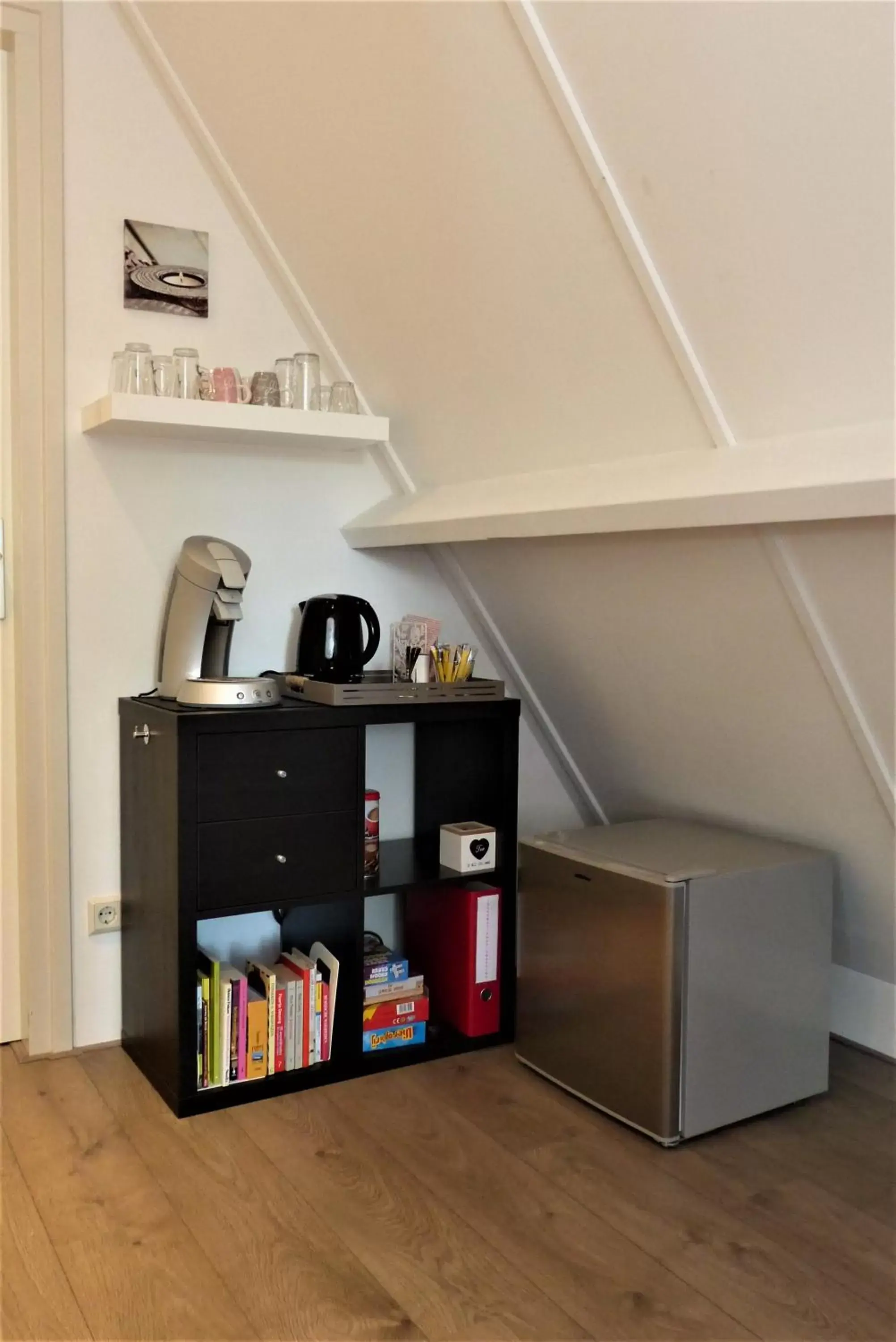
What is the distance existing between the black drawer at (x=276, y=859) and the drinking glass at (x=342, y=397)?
0.91 metres

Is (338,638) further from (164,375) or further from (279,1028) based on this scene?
(279,1028)

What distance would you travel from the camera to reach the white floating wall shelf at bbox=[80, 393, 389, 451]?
7.50 feet

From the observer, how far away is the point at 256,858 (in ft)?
7.59

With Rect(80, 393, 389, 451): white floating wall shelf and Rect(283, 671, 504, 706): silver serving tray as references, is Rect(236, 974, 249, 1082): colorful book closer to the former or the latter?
Rect(283, 671, 504, 706): silver serving tray

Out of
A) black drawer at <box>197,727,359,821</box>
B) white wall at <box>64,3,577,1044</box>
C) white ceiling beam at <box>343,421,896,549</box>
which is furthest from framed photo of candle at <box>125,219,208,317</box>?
black drawer at <box>197,727,359,821</box>

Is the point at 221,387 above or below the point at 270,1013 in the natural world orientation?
above

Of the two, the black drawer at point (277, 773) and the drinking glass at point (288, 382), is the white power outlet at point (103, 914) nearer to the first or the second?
the black drawer at point (277, 773)

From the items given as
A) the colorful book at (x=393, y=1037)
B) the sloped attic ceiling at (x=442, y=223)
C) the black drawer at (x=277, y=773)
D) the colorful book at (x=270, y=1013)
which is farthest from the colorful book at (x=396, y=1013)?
the sloped attic ceiling at (x=442, y=223)

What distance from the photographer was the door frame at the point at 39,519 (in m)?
2.37

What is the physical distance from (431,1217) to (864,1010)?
3.94ft

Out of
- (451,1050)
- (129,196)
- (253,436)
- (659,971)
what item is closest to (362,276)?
(253,436)

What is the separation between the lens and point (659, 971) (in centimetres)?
215

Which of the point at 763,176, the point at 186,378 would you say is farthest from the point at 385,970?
the point at 763,176

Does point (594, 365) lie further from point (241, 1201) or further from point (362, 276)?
point (241, 1201)
